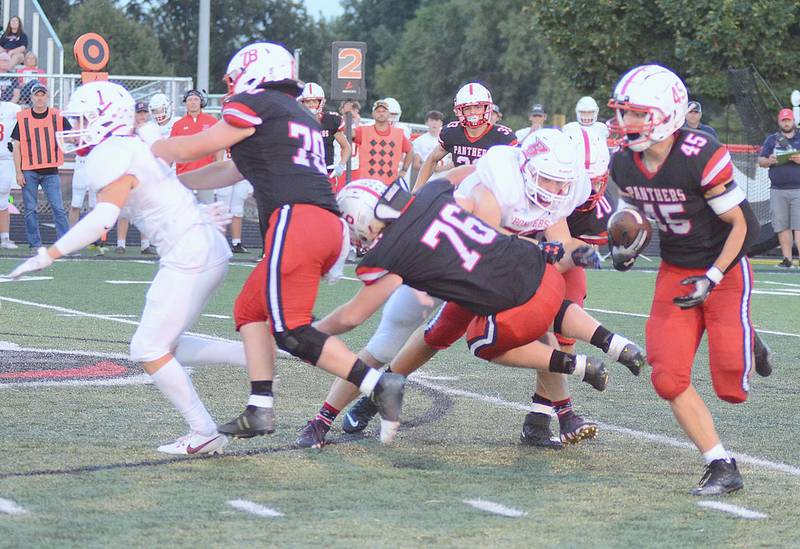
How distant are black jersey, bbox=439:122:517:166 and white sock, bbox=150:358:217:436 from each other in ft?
13.8

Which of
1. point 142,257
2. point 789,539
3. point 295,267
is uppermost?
point 295,267

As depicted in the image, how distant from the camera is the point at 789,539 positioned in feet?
13.4

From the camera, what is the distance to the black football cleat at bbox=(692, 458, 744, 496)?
15.3 feet

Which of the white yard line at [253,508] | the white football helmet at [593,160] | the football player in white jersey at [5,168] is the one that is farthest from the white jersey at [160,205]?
the football player in white jersey at [5,168]

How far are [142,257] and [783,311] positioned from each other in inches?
278

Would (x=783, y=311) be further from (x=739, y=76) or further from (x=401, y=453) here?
(x=739, y=76)

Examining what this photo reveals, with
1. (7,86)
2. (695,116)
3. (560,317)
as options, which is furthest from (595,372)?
(7,86)

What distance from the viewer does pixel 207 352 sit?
215 inches

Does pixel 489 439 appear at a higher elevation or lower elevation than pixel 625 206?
lower

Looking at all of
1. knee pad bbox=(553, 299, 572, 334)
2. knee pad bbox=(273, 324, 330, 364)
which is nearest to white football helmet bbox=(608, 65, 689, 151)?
knee pad bbox=(553, 299, 572, 334)

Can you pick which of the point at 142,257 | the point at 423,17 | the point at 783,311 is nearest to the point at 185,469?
the point at 783,311

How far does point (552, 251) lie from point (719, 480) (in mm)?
1122

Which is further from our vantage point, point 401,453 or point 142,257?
point 142,257

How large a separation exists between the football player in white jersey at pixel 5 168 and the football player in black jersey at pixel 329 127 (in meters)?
3.70
